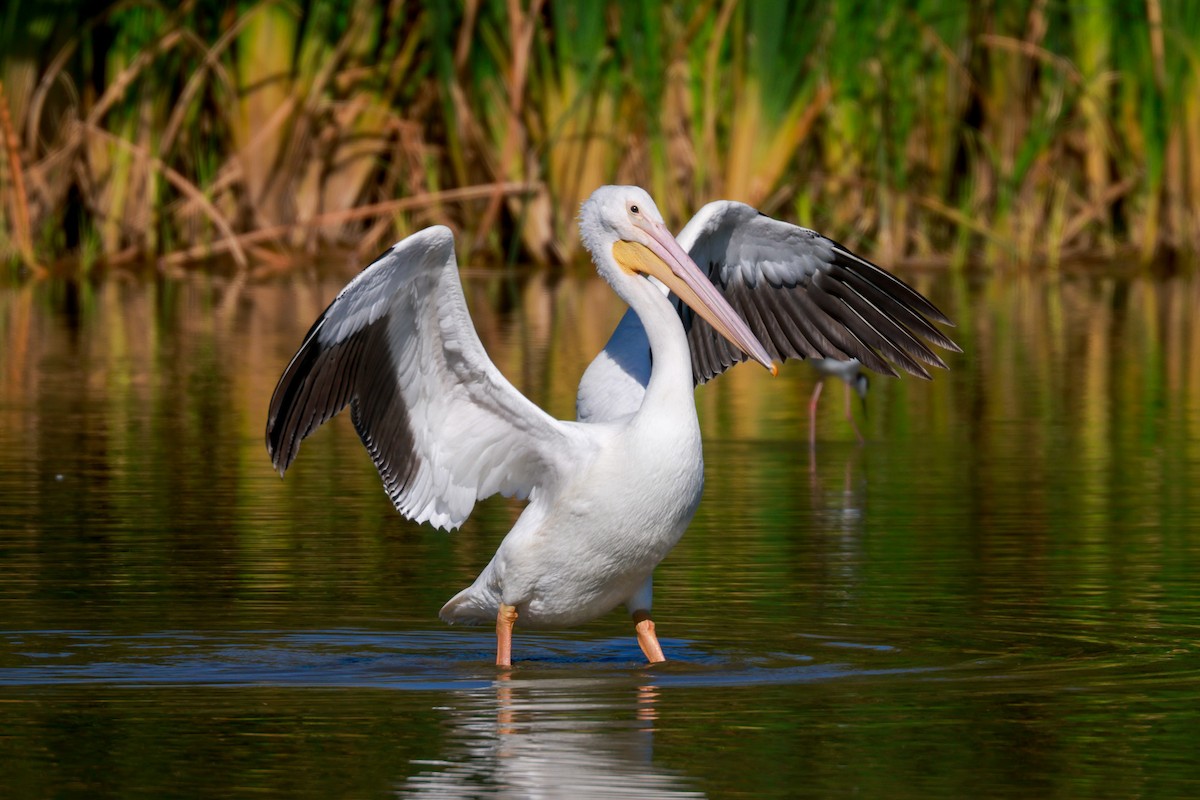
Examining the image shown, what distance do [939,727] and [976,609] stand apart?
1534mm

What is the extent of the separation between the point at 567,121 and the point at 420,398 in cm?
1168

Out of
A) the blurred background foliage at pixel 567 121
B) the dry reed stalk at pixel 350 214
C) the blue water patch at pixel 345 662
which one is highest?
the blurred background foliage at pixel 567 121

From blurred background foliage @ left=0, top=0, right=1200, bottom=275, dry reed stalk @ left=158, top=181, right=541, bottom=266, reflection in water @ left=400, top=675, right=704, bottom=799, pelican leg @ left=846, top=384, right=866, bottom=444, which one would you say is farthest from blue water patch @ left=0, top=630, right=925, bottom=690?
dry reed stalk @ left=158, top=181, right=541, bottom=266

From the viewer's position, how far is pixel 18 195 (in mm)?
16969

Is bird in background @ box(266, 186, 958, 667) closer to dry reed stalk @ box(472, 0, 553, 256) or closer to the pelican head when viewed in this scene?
the pelican head

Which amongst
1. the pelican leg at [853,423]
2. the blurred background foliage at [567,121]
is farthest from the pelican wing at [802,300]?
the blurred background foliage at [567,121]

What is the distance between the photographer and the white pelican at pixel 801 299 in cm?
749

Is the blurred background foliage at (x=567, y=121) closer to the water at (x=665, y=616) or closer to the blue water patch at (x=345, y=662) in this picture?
the water at (x=665, y=616)

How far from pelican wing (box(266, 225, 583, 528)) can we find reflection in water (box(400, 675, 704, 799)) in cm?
90

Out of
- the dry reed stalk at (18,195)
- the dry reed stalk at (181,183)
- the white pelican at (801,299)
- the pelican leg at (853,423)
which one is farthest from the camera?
the dry reed stalk at (181,183)

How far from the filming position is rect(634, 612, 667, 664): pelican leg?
20.0 ft

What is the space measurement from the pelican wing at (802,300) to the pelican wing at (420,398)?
1.24 meters

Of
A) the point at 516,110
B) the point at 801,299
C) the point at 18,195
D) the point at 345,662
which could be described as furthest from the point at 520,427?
the point at 516,110

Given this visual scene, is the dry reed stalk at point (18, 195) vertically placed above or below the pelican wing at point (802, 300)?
above
